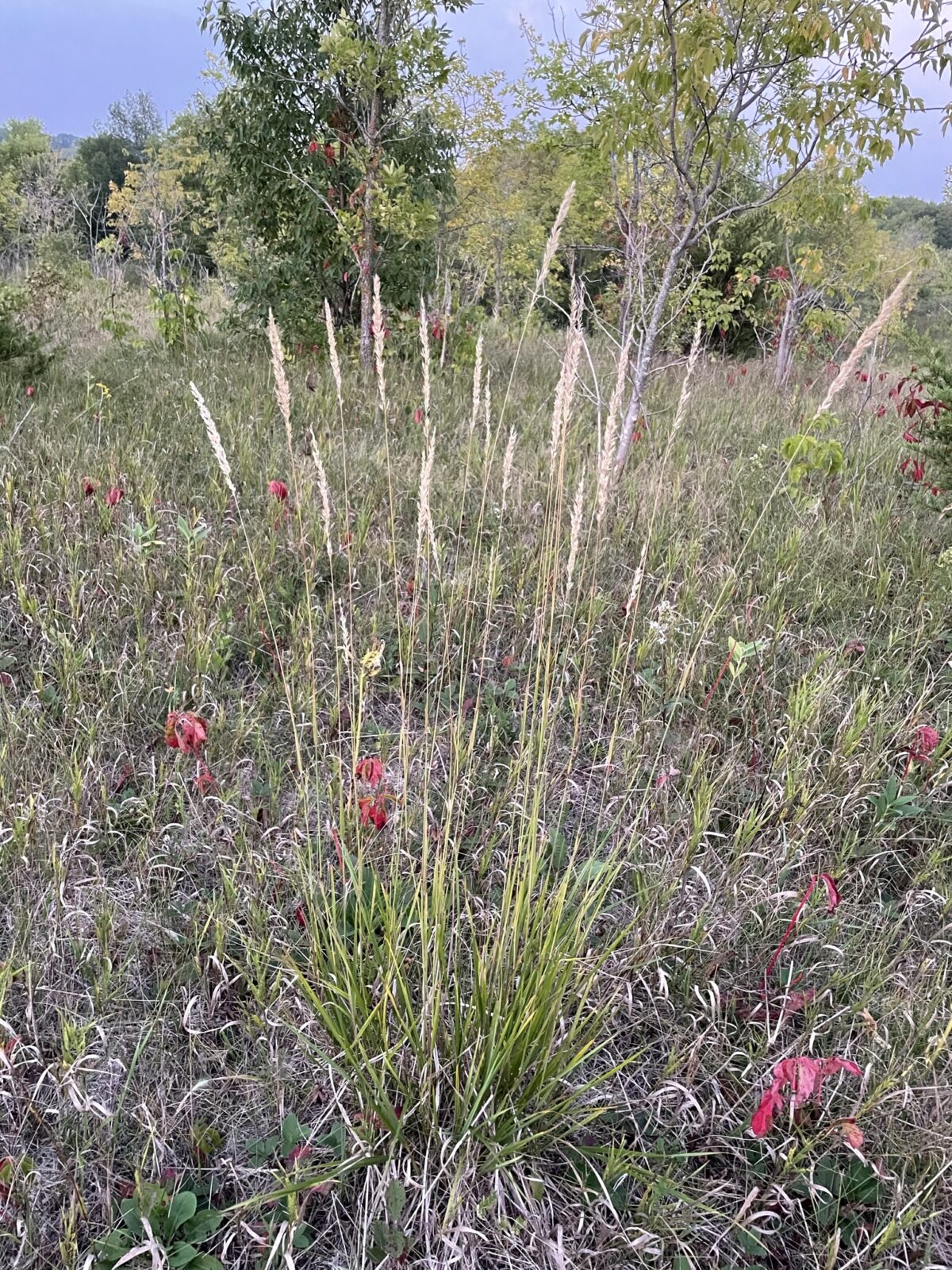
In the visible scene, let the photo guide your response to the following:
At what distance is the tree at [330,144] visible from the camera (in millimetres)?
4938

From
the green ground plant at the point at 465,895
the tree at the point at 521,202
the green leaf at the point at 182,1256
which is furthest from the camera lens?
the tree at the point at 521,202

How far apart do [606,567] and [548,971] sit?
201 cm

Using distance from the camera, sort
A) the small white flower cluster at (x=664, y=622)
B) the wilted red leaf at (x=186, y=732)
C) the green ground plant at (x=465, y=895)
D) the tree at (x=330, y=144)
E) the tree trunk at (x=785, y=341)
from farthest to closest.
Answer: the tree trunk at (x=785, y=341)
the tree at (x=330, y=144)
the small white flower cluster at (x=664, y=622)
the wilted red leaf at (x=186, y=732)
the green ground plant at (x=465, y=895)

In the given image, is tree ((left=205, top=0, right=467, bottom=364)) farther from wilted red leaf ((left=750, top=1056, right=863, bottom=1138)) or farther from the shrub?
wilted red leaf ((left=750, top=1056, right=863, bottom=1138))

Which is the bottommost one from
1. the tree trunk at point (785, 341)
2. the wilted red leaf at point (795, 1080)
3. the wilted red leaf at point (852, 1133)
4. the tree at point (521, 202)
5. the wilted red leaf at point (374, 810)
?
the wilted red leaf at point (852, 1133)

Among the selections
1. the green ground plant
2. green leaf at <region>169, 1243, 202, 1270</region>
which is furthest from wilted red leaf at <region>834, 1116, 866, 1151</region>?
green leaf at <region>169, 1243, 202, 1270</region>

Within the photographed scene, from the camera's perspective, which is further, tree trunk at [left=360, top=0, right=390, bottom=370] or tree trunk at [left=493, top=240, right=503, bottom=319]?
tree trunk at [left=493, top=240, right=503, bottom=319]

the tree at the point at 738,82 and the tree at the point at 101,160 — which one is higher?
the tree at the point at 101,160

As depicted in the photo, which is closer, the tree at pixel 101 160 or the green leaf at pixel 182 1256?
the green leaf at pixel 182 1256

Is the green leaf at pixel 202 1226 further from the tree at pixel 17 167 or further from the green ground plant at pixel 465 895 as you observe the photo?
the tree at pixel 17 167

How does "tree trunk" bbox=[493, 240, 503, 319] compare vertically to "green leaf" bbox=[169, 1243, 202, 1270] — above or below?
above

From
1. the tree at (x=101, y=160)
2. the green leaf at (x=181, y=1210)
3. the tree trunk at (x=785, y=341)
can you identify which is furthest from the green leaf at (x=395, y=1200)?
the tree at (x=101, y=160)

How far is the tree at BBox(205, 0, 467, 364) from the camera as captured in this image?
4938mm

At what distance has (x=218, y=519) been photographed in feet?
10.4
